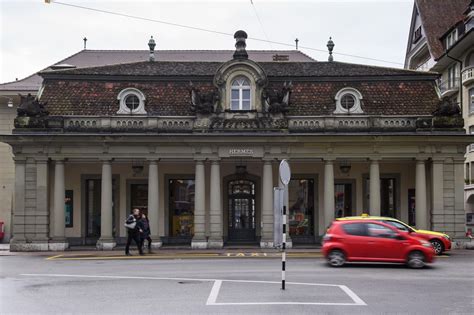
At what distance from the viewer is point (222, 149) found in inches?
1201

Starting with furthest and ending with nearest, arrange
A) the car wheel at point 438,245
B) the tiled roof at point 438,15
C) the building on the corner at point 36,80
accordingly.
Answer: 1. the tiled roof at point 438,15
2. the building on the corner at point 36,80
3. the car wheel at point 438,245

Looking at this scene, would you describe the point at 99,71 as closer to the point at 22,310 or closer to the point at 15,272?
the point at 15,272

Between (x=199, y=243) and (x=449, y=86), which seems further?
(x=449, y=86)

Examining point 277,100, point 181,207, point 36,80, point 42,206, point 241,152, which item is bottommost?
point 181,207

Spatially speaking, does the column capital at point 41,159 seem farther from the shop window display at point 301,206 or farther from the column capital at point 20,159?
the shop window display at point 301,206

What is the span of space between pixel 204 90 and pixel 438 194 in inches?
471

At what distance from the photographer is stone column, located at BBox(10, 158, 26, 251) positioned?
29.9 metres

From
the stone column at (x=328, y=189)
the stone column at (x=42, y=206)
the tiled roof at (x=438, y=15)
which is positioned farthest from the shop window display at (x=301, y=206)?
the tiled roof at (x=438, y=15)

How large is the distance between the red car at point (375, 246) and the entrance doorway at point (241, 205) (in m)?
12.7

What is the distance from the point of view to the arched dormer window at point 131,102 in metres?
31.5

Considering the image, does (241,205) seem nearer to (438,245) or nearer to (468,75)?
(438,245)

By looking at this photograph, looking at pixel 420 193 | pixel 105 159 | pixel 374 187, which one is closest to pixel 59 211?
pixel 105 159

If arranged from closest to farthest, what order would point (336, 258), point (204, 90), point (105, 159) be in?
point (336, 258), point (105, 159), point (204, 90)

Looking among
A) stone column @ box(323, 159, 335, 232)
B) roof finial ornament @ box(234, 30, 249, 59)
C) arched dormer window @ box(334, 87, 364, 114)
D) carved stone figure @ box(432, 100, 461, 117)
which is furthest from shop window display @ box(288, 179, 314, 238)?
carved stone figure @ box(432, 100, 461, 117)
